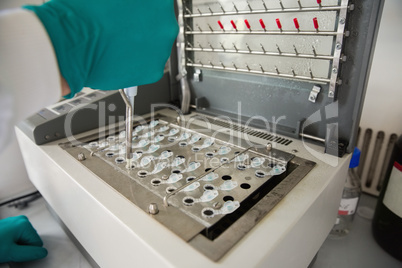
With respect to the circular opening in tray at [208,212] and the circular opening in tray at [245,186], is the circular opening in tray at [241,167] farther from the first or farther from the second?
the circular opening in tray at [208,212]

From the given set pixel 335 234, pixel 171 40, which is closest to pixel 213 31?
pixel 171 40

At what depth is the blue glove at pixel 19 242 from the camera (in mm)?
1110

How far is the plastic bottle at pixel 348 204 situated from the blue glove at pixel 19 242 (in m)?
1.46

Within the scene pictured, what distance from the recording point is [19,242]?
120 centimetres

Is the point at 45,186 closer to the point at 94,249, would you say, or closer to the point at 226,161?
the point at 94,249

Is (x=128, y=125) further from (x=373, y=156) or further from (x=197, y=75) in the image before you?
(x=373, y=156)

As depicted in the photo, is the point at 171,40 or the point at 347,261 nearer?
the point at 171,40

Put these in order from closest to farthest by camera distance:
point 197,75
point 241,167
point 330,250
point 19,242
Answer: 1. point 241,167
2. point 19,242
3. point 330,250
4. point 197,75

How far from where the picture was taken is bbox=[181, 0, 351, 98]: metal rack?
1046 mm

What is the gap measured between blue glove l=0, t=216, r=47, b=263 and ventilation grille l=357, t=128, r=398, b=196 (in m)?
1.85

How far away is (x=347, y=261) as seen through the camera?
4.11 ft

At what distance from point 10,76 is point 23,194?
1.53 m

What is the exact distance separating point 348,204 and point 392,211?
182 mm

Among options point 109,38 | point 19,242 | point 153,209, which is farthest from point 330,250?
point 19,242
